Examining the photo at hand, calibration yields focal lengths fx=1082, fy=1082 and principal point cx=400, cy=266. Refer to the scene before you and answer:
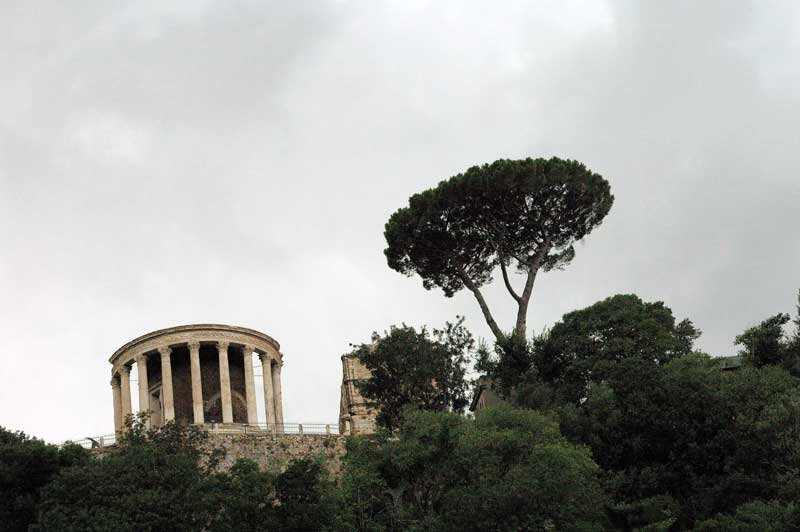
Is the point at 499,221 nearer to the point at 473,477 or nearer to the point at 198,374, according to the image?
the point at 198,374

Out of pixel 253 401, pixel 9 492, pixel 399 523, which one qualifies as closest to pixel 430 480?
pixel 399 523

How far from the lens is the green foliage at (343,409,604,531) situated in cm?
2723

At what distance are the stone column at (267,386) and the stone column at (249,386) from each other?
0.73 meters

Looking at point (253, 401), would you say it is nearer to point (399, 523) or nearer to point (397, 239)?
point (397, 239)

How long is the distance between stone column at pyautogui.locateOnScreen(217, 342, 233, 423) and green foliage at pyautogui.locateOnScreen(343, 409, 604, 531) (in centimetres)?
1135

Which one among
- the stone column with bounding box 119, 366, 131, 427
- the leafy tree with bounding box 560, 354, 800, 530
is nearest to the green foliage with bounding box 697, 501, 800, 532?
the leafy tree with bounding box 560, 354, 800, 530

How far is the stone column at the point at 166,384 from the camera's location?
43.2m

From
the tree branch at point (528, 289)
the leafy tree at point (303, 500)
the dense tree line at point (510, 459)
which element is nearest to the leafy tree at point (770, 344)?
the dense tree line at point (510, 459)

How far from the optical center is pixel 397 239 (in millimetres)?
44875

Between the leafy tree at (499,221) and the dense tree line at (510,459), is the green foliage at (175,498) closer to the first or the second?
the dense tree line at (510,459)

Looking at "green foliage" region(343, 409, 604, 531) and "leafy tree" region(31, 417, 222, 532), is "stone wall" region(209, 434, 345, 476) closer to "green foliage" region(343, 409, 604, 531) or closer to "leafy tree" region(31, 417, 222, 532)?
"green foliage" region(343, 409, 604, 531)

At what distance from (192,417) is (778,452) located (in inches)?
937

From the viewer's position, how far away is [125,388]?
4494cm

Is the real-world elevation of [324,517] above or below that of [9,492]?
below
